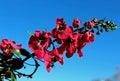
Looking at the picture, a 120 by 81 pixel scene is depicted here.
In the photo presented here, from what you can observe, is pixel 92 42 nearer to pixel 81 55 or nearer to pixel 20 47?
pixel 81 55

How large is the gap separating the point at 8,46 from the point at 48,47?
52 cm

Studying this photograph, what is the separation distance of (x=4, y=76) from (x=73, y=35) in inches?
38.3

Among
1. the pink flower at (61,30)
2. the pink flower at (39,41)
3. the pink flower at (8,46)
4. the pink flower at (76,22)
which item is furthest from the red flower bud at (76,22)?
the pink flower at (8,46)

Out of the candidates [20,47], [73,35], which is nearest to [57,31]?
[73,35]

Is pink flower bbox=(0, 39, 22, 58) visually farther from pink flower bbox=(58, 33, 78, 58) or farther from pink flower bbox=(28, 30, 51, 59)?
pink flower bbox=(58, 33, 78, 58)

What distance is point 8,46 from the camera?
16.5ft

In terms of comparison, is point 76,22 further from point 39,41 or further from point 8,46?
point 8,46

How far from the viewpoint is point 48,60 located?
189 inches

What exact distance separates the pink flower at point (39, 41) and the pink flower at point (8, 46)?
324mm

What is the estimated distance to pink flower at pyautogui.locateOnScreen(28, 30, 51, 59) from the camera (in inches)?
188

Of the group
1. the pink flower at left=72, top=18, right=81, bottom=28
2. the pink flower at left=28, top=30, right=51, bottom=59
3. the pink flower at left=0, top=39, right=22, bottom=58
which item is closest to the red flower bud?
the pink flower at left=72, top=18, right=81, bottom=28

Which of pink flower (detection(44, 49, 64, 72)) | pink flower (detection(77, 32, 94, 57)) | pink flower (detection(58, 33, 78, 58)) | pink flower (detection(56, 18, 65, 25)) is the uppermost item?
pink flower (detection(56, 18, 65, 25))

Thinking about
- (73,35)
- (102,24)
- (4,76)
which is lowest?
(4,76)

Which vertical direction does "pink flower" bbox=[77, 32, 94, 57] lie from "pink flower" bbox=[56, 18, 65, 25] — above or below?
below
